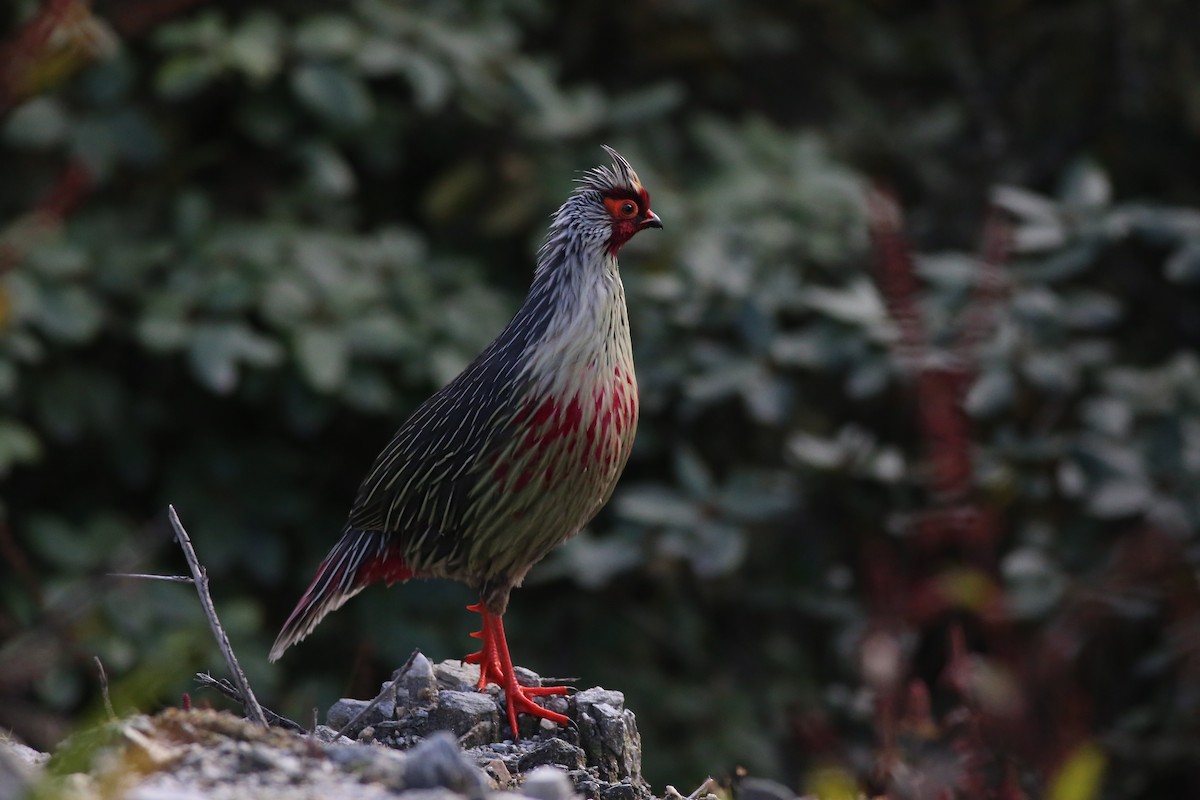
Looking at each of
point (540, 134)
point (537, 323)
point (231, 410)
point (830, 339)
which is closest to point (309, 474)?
point (231, 410)

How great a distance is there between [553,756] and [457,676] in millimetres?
649

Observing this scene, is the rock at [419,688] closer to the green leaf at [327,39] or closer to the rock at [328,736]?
the rock at [328,736]

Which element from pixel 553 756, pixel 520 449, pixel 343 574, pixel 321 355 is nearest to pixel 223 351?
pixel 321 355

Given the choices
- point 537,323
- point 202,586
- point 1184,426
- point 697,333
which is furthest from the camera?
point 697,333

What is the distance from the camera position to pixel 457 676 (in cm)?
436

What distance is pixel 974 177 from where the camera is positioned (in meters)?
8.53

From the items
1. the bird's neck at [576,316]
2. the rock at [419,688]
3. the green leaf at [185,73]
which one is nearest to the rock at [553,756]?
the rock at [419,688]

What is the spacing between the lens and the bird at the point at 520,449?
4.20m

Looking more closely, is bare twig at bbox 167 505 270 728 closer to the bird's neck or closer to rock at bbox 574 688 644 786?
rock at bbox 574 688 644 786

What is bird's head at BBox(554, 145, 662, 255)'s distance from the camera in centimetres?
454

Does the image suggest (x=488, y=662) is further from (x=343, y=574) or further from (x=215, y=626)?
(x=215, y=626)

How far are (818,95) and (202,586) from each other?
6.55m

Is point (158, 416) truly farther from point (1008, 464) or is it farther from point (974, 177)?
point (974, 177)

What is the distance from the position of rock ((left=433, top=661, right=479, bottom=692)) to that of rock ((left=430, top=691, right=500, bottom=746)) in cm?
23
